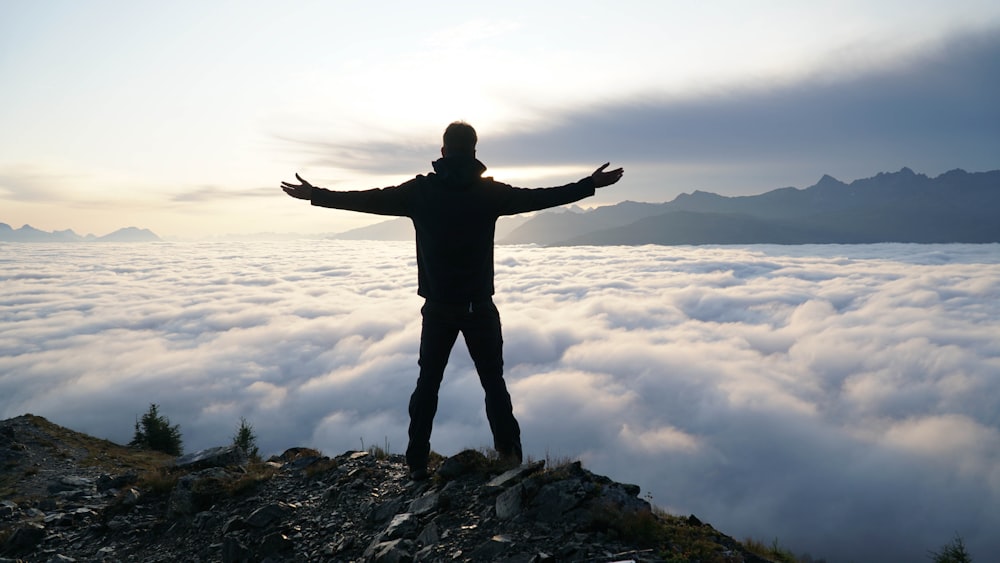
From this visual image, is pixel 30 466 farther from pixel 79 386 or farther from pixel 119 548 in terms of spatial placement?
pixel 79 386

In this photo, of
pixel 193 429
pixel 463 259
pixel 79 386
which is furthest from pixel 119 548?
pixel 79 386

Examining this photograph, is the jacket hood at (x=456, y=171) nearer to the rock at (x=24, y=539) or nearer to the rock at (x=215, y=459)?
the rock at (x=215, y=459)

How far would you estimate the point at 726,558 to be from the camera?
451 cm

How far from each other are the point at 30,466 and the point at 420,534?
62.9 ft

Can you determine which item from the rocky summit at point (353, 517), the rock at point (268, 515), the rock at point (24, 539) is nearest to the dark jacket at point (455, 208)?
the rocky summit at point (353, 517)

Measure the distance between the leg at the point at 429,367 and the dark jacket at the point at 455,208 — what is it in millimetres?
303

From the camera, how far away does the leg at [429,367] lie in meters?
5.88

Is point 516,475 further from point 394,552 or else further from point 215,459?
point 215,459

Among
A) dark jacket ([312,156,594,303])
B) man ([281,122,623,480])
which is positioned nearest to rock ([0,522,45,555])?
man ([281,122,623,480])

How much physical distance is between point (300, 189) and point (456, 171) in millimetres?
1968

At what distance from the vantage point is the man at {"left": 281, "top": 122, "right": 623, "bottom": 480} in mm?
5605

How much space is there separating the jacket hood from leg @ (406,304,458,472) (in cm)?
145

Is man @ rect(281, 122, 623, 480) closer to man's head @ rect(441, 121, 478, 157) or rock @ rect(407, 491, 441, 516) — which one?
man's head @ rect(441, 121, 478, 157)

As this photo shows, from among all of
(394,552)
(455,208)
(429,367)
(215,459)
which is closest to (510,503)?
(394,552)
